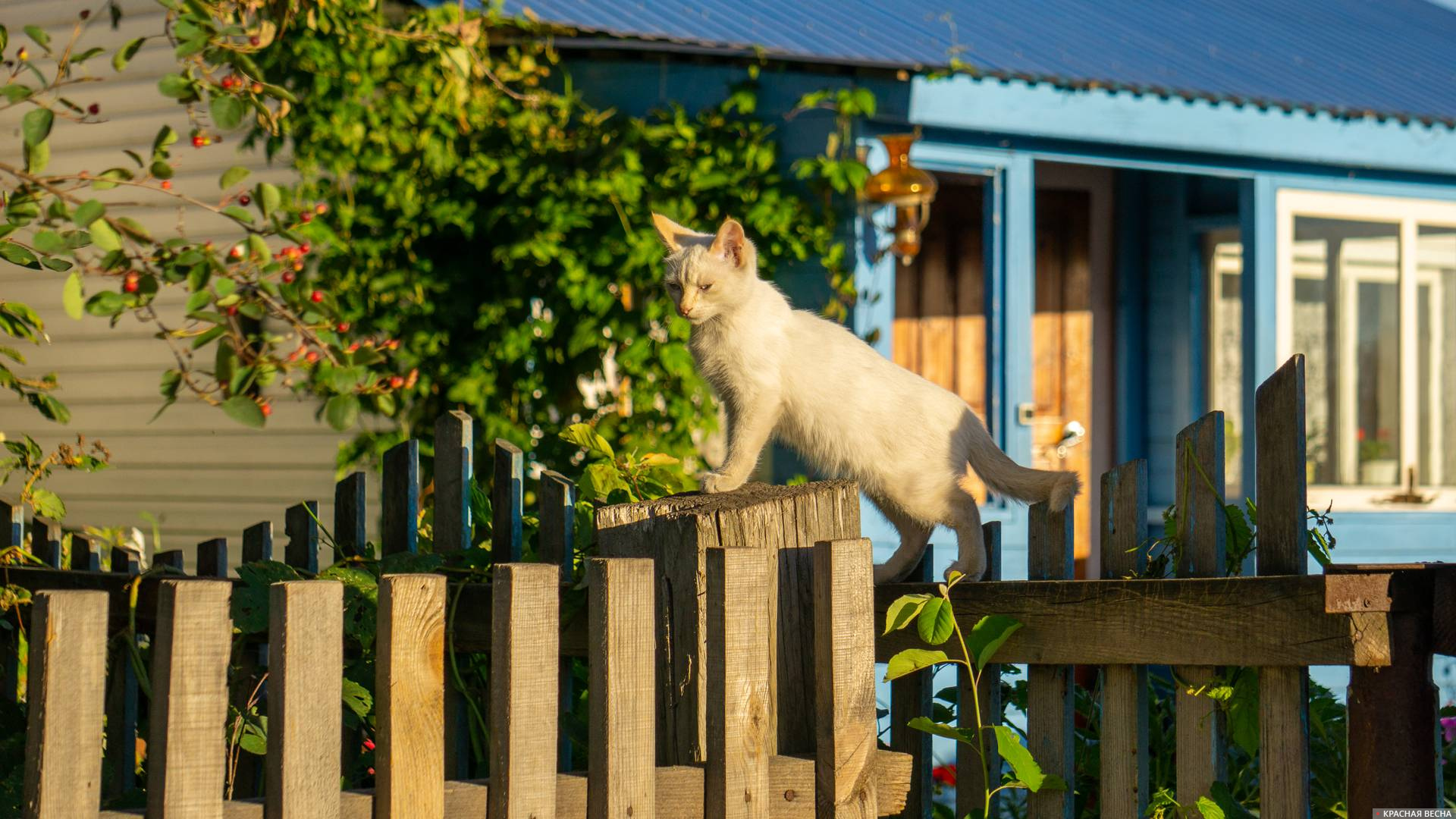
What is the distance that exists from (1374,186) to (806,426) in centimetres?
628

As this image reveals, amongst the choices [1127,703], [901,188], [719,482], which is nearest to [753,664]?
[1127,703]

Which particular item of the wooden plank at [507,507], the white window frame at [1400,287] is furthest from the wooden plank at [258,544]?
the white window frame at [1400,287]

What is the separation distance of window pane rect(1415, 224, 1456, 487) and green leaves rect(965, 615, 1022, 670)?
7234 millimetres

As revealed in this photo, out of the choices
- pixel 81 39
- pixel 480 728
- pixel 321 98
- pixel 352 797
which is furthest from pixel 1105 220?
pixel 352 797

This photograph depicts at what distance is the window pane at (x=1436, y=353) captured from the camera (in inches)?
353

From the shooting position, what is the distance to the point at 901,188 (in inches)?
261

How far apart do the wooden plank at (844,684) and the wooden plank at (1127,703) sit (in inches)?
18.7

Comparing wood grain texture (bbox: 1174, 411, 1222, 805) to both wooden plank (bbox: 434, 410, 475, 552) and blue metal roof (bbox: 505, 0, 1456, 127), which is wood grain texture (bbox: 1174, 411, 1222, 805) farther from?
blue metal roof (bbox: 505, 0, 1456, 127)

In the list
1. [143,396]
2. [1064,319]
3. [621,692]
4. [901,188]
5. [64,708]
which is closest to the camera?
[64,708]

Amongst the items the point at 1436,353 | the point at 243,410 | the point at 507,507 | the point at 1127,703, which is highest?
the point at 1436,353

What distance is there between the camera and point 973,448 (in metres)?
3.51

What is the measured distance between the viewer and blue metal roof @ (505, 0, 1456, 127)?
6875 millimetres

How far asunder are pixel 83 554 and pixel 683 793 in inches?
82.4

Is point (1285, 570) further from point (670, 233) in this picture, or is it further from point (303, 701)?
point (670, 233)
